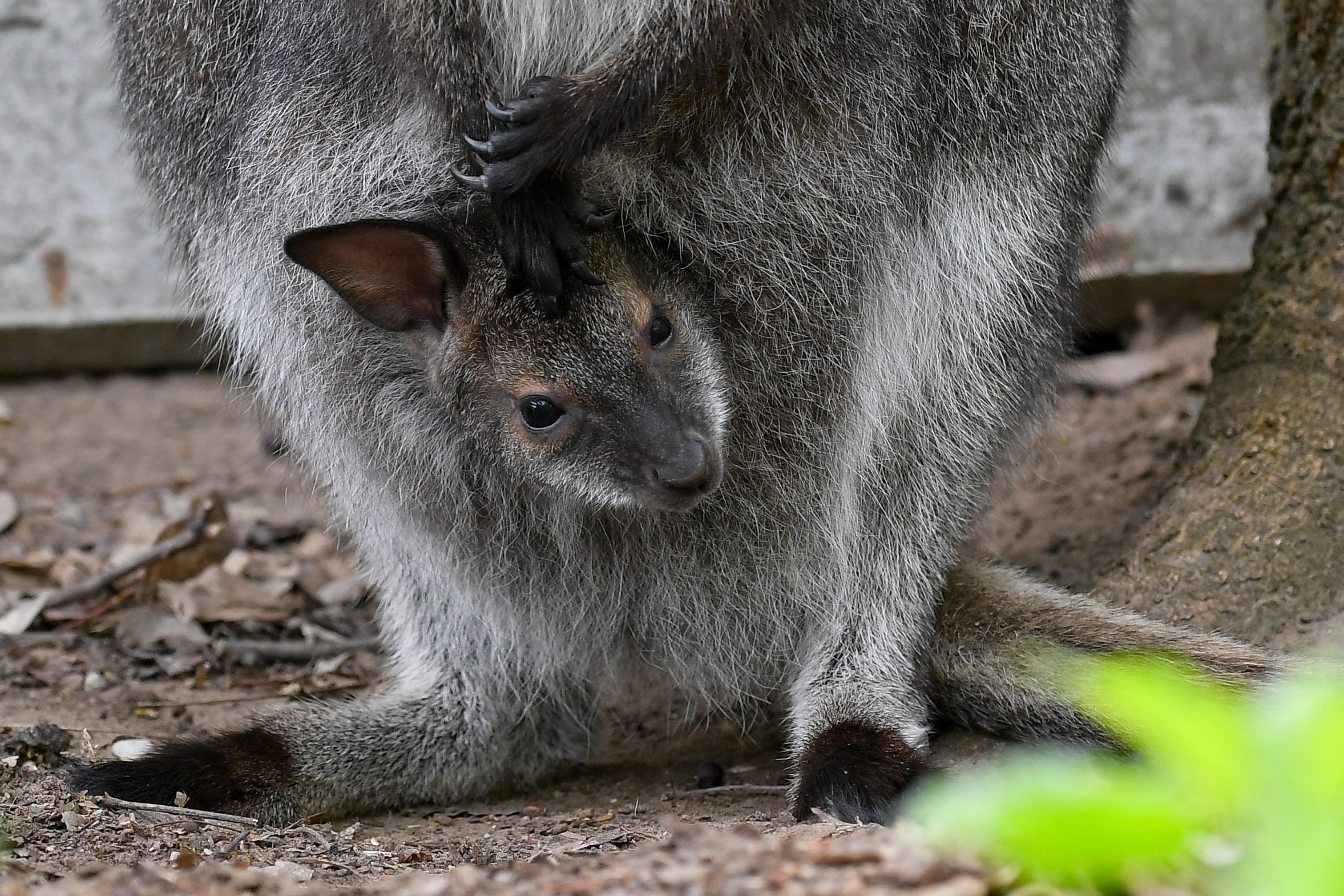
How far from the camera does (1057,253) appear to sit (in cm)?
284

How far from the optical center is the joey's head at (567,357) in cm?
246

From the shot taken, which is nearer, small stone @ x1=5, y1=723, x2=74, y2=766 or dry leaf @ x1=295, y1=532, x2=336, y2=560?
small stone @ x1=5, y1=723, x2=74, y2=766

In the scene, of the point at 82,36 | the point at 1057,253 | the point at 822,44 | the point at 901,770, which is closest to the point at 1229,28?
the point at 1057,253

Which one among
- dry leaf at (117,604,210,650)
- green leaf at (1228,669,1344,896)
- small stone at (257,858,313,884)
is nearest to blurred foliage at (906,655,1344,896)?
green leaf at (1228,669,1344,896)

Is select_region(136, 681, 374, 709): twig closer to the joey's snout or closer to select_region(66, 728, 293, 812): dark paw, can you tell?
select_region(66, 728, 293, 812): dark paw

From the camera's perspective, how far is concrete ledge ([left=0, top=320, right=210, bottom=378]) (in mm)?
5102

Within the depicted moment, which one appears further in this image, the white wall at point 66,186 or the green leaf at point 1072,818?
the white wall at point 66,186

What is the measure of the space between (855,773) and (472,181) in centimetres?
122

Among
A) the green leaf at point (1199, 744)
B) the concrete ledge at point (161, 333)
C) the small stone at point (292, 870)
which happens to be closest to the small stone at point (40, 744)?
the small stone at point (292, 870)

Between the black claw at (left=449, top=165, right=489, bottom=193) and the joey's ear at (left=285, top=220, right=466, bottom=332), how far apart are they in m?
0.11

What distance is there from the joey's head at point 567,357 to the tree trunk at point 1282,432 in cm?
110

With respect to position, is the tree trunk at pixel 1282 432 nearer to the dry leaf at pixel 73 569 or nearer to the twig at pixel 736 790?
the twig at pixel 736 790

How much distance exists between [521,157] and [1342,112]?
174 cm

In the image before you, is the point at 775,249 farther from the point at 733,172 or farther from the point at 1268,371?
the point at 1268,371
